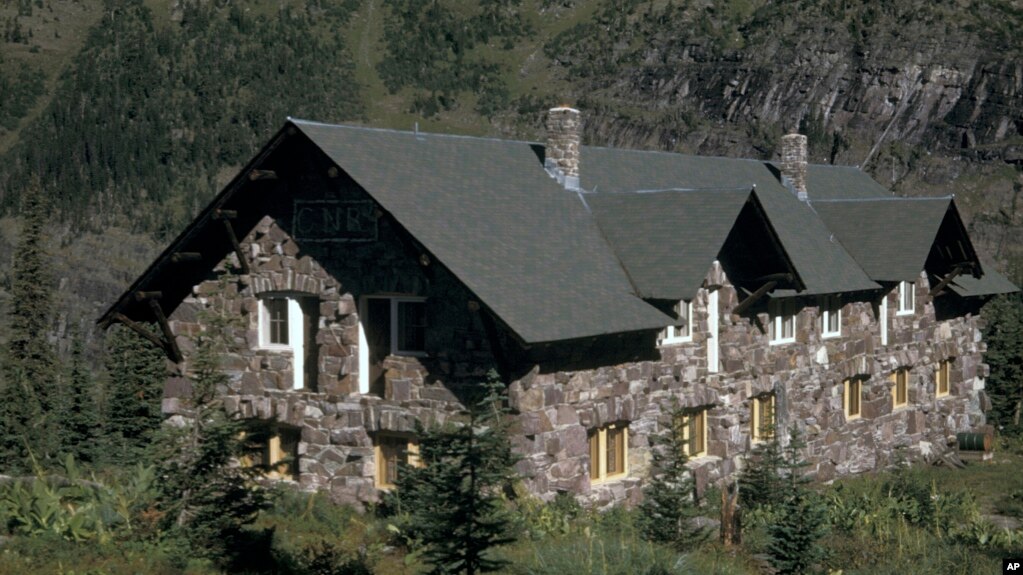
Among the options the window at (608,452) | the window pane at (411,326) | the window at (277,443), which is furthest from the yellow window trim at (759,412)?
the window at (277,443)

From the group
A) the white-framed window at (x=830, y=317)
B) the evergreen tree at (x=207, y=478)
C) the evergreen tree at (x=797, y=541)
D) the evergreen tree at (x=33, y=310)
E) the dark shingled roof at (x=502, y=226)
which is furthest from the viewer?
the evergreen tree at (x=33, y=310)

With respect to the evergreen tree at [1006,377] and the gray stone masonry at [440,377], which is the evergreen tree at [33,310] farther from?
the evergreen tree at [1006,377]

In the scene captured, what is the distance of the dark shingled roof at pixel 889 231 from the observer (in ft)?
93.5

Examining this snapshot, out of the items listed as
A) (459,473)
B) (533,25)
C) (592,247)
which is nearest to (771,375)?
(592,247)

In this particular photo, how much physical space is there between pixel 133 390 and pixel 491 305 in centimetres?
2218

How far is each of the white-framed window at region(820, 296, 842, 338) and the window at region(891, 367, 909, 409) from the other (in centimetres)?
359

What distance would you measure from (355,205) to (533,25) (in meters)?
159

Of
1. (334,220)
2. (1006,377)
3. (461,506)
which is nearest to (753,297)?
(334,220)

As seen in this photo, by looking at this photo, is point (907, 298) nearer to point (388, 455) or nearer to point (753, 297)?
point (753, 297)

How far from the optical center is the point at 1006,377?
37719 mm

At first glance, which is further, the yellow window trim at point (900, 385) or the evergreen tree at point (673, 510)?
the yellow window trim at point (900, 385)

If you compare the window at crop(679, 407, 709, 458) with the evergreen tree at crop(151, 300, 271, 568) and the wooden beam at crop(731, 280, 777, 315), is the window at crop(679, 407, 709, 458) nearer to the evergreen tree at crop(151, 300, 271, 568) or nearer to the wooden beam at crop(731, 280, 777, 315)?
the wooden beam at crop(731, 280, 777, 315)

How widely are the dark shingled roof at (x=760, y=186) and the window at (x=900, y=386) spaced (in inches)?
144

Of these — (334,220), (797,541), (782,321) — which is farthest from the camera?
(782,321)
